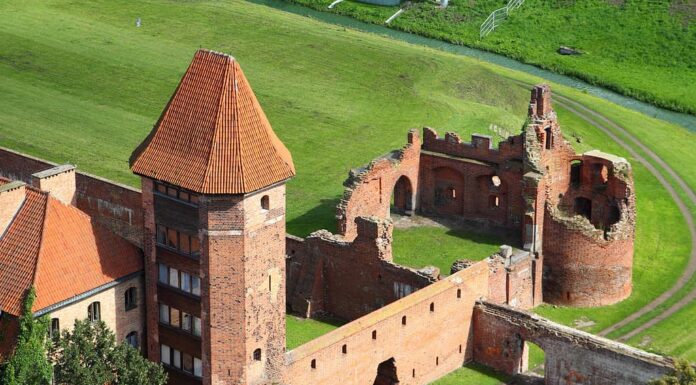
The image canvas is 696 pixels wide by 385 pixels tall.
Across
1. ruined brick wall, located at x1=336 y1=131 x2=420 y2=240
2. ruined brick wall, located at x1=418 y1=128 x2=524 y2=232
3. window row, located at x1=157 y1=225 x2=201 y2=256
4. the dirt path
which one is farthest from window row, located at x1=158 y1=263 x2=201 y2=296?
ruined brick wall, located at x1=418 y1=128 x2=524 y2=232

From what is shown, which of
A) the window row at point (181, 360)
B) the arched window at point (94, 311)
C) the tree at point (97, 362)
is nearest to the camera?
the tree at point (97, 362)

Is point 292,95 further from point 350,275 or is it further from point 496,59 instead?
point 350,275

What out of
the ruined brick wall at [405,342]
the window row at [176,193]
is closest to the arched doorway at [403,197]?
the ruined brick wall at [405,342]

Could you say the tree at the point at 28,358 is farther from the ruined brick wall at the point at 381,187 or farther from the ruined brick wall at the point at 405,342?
the ruined brick wall at the point at 381,187

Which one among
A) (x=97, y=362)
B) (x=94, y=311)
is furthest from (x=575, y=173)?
(x=97, y=362)

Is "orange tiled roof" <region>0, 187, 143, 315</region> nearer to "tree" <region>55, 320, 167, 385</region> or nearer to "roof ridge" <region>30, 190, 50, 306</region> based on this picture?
"roof ridge" <region>30, 190, 50, 306</region>

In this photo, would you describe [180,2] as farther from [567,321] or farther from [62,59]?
[567,321]
